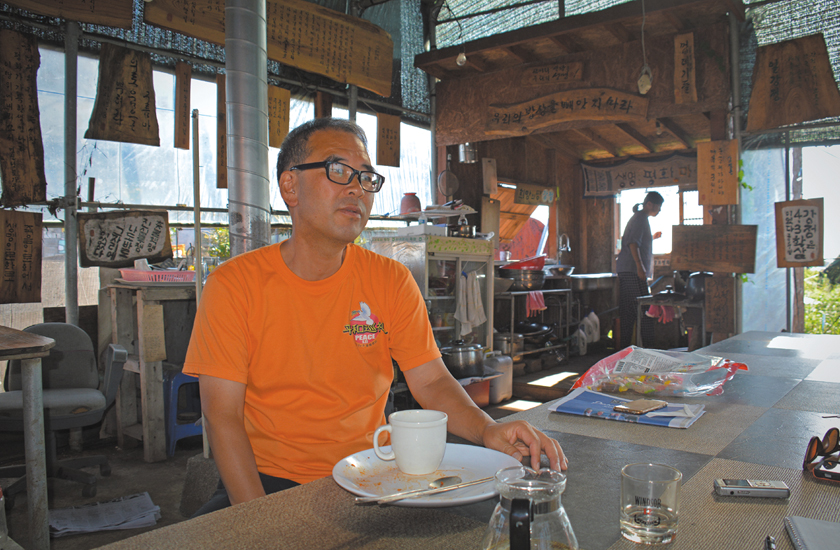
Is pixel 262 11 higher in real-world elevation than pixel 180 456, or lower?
higher

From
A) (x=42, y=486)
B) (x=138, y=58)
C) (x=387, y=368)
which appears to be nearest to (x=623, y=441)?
(x=387, y=368)

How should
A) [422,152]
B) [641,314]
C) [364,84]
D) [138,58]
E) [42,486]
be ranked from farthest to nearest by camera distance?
[641,314]
[422,152]
[364,84]
[138,58]
[42,486]

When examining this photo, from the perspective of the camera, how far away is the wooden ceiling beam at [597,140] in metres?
7.90

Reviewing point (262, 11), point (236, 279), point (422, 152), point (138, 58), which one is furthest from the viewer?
point (422, 152)

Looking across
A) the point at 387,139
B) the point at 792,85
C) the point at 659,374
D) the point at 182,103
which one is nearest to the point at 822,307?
the point at 792,85

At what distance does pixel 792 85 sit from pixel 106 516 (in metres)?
5.27

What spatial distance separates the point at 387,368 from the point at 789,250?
3.97m

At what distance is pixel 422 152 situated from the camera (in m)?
6.39

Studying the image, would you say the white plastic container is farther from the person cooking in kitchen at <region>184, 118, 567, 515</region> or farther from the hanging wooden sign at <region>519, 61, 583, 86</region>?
the person cooking in kitchen at <region>184, 118, 567, 515</region>

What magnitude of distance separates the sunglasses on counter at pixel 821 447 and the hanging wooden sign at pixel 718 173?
3718 millimetres

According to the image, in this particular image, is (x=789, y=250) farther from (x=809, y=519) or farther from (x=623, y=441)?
(x=809, y=519)

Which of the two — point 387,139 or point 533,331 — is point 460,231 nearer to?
point 387,139

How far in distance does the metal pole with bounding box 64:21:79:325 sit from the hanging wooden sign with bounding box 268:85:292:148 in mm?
1411

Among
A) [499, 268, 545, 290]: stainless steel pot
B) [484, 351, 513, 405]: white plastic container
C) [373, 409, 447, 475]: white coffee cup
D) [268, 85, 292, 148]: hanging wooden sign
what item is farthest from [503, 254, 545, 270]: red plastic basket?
[373, 409, 447, 475]: white coffee cup
